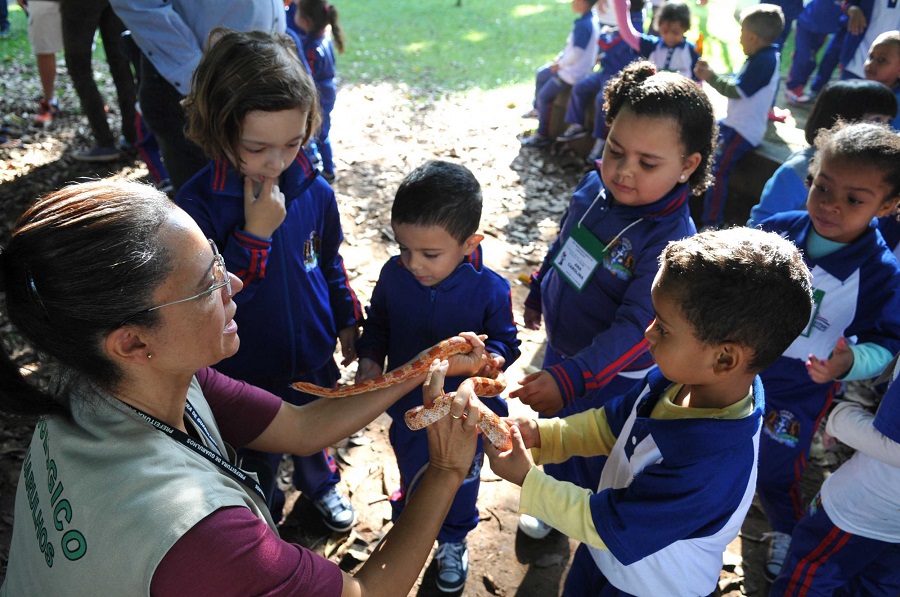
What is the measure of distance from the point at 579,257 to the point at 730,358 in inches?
46.9

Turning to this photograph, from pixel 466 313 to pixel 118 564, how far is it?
1491 mm

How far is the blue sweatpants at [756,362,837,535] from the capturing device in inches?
117

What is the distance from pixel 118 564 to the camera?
136 centimetres

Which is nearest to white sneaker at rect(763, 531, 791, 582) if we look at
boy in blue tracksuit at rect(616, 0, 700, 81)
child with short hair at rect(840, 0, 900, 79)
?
boy in blue tracksuit at rect(616, 0, 700, 81)

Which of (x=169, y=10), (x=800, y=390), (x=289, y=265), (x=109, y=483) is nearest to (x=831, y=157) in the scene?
(x=800, y=390)

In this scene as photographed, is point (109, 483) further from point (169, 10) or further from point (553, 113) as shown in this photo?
point (553, 113)

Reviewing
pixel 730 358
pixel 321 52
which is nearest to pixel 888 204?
pixel 730 358

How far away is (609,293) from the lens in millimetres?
2756

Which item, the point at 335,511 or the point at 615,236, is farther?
the point at 335,511

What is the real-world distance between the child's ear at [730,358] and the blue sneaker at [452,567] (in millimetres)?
1708

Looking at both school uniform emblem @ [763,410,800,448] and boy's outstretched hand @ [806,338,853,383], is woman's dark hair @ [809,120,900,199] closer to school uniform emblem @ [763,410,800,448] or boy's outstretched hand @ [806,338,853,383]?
boy's outstretched hand @ [806,338,853,383]

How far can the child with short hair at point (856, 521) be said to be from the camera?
224cm

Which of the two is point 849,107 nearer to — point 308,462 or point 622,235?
point 622,235

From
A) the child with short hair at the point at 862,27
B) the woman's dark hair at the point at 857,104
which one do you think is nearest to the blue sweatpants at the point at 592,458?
the woman's dark hair at the point at 857,104
